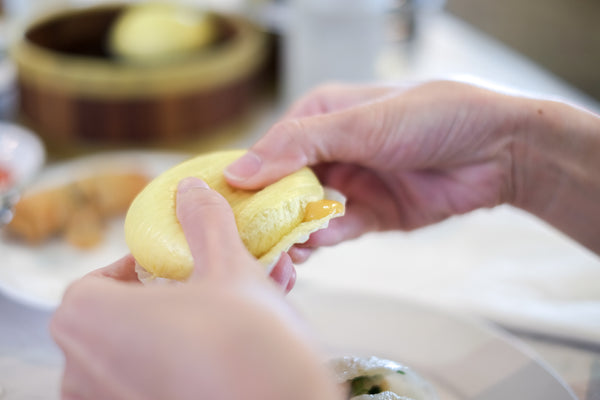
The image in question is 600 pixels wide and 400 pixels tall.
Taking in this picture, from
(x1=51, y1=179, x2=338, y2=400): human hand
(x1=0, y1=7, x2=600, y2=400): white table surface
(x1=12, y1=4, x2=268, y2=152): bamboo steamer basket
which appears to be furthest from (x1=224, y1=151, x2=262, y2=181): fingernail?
(x1=12, y1=4, x2=268, y2=152): bamboo steamer basket

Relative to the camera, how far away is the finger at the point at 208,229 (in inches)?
11.5

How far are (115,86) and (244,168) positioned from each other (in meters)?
0.54

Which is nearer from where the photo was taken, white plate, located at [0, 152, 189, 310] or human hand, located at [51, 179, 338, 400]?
human hand, located at [51, 179, 338, 400]

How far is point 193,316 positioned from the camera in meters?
0.25

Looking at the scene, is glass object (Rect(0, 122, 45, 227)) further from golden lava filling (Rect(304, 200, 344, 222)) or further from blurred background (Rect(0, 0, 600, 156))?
golden lava filling (Rect(304, 200, 344, 222))

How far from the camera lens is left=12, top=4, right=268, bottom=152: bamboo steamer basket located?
0.88 metres

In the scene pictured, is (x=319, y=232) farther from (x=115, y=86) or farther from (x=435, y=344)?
(x=115, y=86)

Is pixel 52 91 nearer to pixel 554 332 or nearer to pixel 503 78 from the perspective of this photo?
pixel 554 332

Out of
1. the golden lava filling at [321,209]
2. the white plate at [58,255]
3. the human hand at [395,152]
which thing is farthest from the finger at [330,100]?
the white plate at [58,255]

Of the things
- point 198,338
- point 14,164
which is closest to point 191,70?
point 14,164

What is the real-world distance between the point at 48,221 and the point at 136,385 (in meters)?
0.56

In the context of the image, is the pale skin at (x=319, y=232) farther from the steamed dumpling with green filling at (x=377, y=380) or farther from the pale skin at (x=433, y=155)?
the steamed dumpling with green filling at (x=377, y=380)

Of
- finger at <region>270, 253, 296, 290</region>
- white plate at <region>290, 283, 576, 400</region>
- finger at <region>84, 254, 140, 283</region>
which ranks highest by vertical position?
finger at <region>270, 253, 296, 290</region>

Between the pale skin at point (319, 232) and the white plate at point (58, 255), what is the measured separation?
0.30 m
